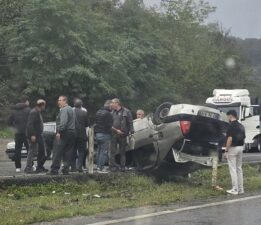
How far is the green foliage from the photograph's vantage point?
3206 centimetres

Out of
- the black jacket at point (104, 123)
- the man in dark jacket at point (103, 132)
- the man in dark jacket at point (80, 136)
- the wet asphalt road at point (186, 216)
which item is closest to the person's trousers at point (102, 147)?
the man in dark jacket at point (103, 132)

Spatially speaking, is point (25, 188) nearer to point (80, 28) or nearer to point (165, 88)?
point (80, 28)

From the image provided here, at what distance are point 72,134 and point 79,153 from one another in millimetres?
1090

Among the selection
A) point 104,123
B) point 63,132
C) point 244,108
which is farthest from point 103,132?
point 244,108

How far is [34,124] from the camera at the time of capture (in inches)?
527

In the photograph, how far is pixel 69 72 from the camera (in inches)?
1264

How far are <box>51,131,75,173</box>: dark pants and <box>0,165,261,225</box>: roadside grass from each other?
660mm

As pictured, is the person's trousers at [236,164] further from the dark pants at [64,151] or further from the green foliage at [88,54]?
the green foliage at [88,54]

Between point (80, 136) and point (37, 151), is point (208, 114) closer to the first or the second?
point (80, 136)

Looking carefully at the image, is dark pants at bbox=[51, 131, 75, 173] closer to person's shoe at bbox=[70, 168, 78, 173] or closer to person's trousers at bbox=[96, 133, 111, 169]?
person's shoe at bbox=[70, 168, 78, 173]

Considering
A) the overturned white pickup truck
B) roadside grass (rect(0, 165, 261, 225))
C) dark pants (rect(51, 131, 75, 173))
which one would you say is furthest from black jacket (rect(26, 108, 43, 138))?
the overturned white pickup truck

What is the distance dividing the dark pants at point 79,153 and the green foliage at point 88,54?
17583 millimetres

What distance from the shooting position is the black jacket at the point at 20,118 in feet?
46.3

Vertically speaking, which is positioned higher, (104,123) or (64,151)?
(104,123)
